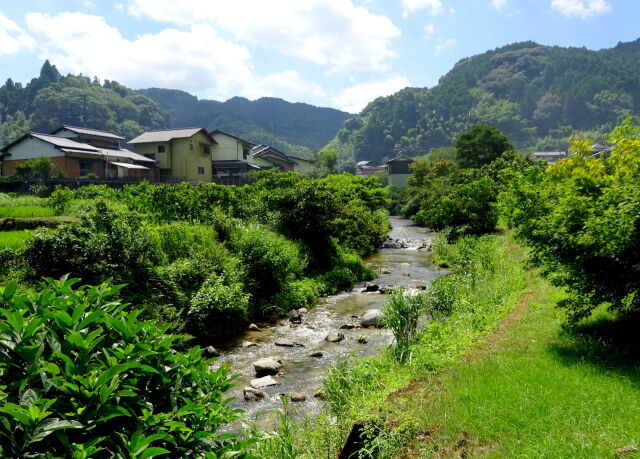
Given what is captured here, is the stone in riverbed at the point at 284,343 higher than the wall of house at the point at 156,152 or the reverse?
the reverse

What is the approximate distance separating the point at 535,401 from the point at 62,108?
105665 millimetres

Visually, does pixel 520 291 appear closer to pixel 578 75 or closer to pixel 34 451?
pixel 34 451

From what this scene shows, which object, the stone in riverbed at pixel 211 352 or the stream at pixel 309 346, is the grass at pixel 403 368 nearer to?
the stream at pixel 309 346

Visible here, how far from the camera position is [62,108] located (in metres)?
90.2

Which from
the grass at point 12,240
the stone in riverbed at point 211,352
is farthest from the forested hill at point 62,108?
the stone in riverbed at point 211,352

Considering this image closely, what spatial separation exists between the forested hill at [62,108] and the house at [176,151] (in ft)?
146

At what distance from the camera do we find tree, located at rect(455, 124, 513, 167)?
46.4 meters

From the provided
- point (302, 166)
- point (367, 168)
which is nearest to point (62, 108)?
point (302, 166)

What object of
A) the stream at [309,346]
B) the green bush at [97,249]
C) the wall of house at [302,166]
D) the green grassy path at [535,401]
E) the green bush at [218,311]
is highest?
the wall of house at [302,166]

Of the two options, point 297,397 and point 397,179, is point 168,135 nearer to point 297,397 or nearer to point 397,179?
point 397,179

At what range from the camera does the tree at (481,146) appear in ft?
152

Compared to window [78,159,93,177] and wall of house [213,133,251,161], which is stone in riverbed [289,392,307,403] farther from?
wall of house [213,133,251,161]

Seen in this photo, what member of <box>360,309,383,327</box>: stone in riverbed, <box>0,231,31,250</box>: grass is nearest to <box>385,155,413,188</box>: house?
<box>360,309,383,327</box>: stone in riverbed

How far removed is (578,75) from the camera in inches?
5379
